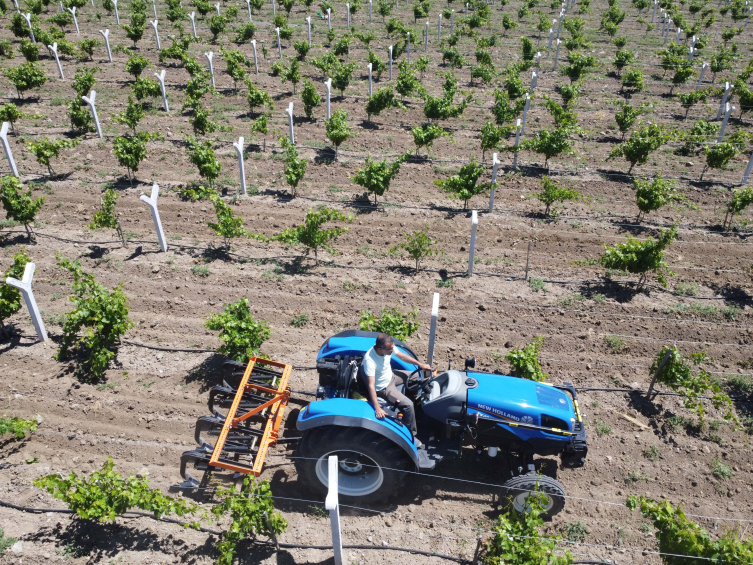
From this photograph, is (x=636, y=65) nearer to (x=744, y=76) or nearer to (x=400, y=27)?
(x=744, y=76)

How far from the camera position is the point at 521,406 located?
5914mm

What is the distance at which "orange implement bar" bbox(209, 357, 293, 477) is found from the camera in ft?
18.4

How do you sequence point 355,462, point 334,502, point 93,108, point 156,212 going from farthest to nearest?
point 93,108 < point 156,212 < point 355,462 < point 334,502

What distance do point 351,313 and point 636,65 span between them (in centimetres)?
2136

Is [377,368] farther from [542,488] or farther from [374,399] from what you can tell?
[542,488]

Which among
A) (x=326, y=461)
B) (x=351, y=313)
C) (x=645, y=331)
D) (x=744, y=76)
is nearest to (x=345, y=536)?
(x=326, y=461)

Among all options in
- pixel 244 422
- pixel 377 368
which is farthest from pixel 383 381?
pixel 244 422

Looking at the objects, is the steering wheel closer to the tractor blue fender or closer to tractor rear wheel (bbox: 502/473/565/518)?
the tractor blue fender

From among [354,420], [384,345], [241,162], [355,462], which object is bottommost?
[355,462]

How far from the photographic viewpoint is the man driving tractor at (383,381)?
5766mm

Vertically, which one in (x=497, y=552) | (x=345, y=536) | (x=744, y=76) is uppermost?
(x=744, y=76)

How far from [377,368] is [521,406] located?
1578 mm

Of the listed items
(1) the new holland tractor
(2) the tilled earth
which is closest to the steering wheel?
(1) the new holland tractor

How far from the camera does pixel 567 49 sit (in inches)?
1001
